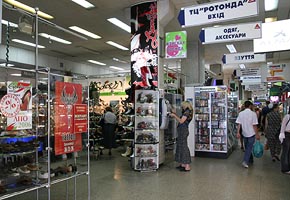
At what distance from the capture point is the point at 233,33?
215 inches

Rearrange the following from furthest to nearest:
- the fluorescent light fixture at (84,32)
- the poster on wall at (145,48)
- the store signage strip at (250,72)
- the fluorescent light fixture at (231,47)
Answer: the store signage strip at (250,72), the fluorescent light fixture at (231,47), the fluorescent light fixture at (84,32), the poster on wall at (145,48)

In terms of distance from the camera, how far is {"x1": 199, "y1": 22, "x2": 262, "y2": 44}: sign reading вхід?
532 cm

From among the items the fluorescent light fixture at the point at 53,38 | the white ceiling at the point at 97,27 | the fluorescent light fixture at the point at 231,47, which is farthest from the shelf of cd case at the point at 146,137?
the fluorescent light fixture at the point at 231,47

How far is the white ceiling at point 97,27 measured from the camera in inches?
285

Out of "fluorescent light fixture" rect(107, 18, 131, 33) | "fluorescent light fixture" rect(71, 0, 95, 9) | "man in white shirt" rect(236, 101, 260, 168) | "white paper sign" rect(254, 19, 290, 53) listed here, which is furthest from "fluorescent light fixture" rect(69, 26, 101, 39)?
"man in white shirt" rect(236, 101, 260, 168)

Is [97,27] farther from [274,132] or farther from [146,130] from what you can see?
[274,132]

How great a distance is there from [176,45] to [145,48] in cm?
81

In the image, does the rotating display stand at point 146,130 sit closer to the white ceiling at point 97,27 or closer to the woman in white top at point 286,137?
the white ceiling at point 97,27

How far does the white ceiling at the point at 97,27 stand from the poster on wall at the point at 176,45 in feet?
2.76

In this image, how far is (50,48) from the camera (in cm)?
1232

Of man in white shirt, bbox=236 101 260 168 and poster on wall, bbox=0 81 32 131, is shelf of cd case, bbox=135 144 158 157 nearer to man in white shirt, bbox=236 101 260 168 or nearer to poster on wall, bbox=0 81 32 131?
man in white shirt, bbox=236 101 260 168

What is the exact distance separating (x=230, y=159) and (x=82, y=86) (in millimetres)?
5420

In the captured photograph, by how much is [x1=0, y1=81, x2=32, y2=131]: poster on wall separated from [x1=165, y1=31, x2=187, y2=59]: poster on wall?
427 cm

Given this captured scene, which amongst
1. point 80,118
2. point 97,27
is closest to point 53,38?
point 97,27
